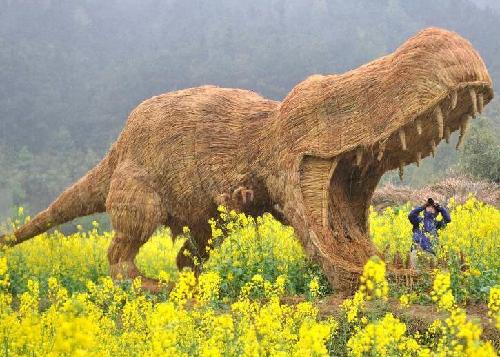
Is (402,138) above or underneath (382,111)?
underneath

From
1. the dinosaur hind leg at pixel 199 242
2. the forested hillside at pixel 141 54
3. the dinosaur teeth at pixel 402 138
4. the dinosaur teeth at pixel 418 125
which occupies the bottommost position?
the dinosaur hind leg at pixel 199 242

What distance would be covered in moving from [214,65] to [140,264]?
76172 mm

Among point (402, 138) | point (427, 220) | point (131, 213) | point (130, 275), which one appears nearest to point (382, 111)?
point (402, 138)

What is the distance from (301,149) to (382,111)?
83 centimetres

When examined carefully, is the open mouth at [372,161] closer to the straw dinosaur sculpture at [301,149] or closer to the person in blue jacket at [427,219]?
the straw dinosaur sculpture at [301,149]

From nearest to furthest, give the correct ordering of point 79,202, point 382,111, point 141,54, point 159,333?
point 159,333
point 382,111
point 79,202
point 141,54

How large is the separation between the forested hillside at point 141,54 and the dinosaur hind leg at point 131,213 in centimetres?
4356

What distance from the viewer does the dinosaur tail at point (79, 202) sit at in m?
8.39

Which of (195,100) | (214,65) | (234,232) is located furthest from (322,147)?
(214,65)

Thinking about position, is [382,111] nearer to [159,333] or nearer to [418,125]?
[418,125]

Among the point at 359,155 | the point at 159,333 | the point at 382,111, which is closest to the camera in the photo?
the point at 159,333

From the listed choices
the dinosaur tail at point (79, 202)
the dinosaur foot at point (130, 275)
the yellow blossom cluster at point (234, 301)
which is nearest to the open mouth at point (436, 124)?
the yellow blossom cluster at point (234, 301)

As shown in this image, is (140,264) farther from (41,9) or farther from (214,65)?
(41,9)

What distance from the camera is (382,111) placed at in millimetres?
6027
